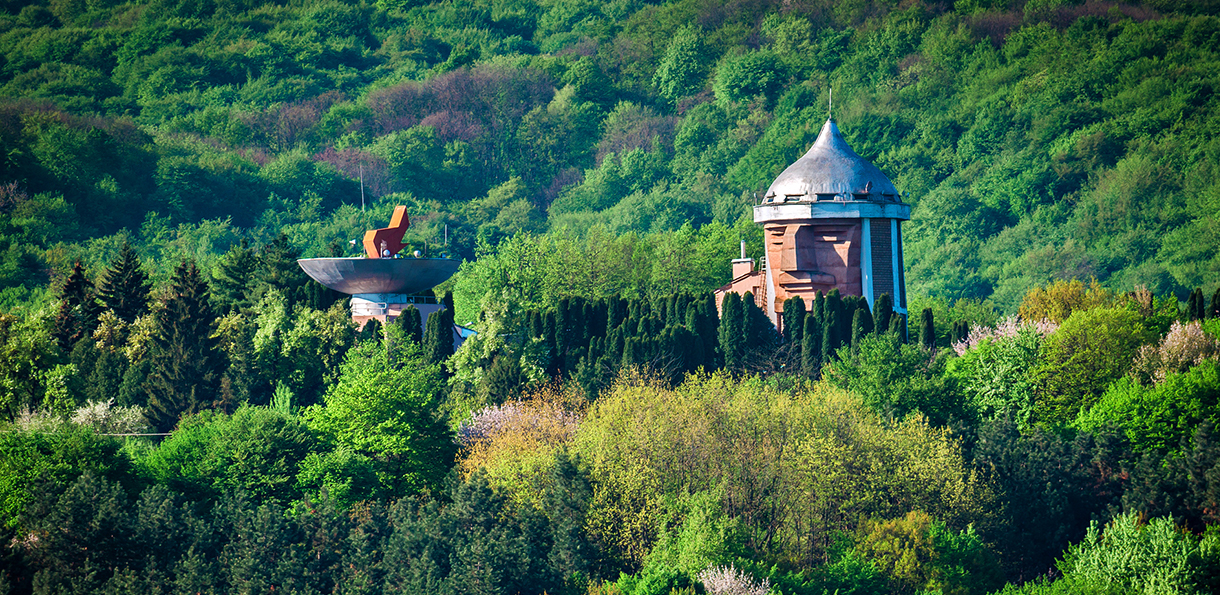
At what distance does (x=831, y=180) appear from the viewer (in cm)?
6781

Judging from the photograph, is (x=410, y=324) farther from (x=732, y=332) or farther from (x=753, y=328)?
(x=753, y=328)

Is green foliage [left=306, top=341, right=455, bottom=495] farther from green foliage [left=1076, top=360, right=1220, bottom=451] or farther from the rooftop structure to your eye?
green foliage [left=1076, top=360, right=1220, bottom=451]

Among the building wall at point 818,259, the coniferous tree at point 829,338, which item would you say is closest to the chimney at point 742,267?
the building wall at point 818,259

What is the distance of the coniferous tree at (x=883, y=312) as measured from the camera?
210 feet

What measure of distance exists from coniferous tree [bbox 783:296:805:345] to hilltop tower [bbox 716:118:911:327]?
5.81ft

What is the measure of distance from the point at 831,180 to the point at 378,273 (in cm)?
1899

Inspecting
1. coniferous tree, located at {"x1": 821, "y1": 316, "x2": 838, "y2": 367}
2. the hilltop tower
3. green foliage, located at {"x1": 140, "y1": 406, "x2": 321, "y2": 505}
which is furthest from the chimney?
green foliage, located at {"x1": 140, "y1": 406, "x2": 321, "y2": 505}

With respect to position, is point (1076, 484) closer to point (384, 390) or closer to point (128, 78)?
point (384, 390)

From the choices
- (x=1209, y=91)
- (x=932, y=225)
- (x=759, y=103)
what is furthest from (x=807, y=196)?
(x=759, y=103)

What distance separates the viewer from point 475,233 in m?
124

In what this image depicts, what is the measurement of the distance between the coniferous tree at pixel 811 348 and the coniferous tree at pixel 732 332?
2.41 meters

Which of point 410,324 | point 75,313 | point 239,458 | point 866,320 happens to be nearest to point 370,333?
point 410,324

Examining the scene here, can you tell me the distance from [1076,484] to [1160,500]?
8.91ft

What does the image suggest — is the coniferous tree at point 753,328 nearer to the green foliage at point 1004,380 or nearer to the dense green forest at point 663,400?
the dense green forest at point 663,400
